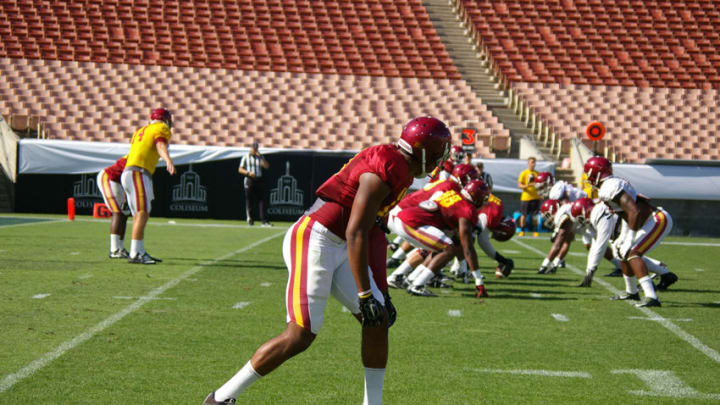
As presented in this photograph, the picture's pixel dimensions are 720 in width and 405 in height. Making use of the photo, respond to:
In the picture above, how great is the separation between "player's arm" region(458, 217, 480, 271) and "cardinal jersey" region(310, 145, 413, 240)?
4361 millimetres

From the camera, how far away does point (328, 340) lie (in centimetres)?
614


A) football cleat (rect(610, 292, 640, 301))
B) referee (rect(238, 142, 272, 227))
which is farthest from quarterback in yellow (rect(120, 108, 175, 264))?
referee (rect(238, 142, 272, 227))

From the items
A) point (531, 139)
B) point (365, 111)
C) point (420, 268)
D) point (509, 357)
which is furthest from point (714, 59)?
point (509, 357)

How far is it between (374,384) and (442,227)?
495 centimetres

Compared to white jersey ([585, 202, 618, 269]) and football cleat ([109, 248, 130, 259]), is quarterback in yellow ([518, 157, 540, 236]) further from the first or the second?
football cleat ([109, 248, 130, 259])

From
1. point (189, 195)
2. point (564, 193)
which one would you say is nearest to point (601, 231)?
point (564, 193)

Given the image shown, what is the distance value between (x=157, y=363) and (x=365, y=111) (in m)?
19.6

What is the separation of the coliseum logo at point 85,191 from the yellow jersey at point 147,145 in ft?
33.4

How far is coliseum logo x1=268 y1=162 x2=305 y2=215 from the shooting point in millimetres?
20062

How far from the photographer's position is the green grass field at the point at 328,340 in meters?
4.74

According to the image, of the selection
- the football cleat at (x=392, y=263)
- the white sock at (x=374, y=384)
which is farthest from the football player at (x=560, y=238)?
the white sock at (x=374, y=384)

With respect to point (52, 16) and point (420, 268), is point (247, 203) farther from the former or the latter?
point (52, 16)

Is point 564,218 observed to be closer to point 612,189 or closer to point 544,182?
point 544,182

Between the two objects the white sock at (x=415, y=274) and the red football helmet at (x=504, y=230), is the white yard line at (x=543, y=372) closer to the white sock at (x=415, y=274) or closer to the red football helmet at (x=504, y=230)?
the white sock at (x=415, y=274)
